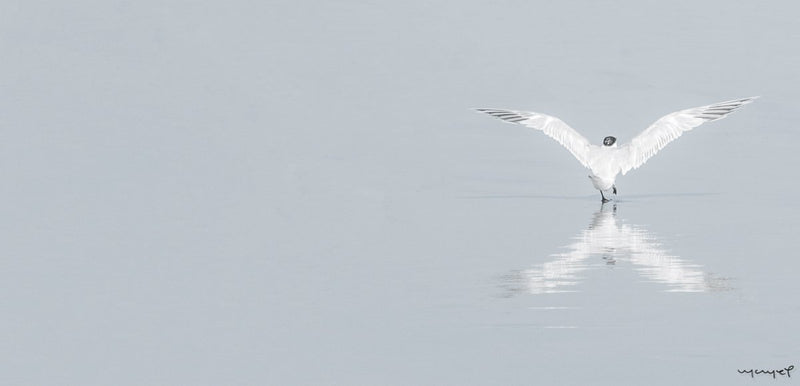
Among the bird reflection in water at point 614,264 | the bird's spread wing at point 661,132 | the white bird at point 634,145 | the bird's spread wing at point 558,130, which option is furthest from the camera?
the bird's spread wing at point 558,130

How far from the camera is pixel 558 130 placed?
26875 millimetres

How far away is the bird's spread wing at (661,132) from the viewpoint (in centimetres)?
2617

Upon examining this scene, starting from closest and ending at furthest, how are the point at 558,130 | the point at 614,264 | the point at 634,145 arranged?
the point at 614,264
the point at 634,145
the point at 558,130

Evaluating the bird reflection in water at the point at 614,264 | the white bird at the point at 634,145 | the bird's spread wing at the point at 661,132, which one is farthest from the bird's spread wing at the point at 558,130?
the bird reflection in water at the point at 614,264

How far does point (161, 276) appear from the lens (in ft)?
61.8

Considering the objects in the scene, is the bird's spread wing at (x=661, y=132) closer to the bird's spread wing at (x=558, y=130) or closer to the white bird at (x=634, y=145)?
the white bird at (x=634, y=145)

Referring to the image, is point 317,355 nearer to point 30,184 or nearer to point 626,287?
point 626,287

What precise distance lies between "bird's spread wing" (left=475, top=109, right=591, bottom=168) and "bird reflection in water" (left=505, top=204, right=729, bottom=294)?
12.3 feet

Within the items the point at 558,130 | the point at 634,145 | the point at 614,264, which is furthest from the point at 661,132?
the point at 614,264

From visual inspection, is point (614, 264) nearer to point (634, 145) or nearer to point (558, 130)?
point (634, 145)

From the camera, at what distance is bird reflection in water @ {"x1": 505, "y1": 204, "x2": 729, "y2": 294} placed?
17.8 metres

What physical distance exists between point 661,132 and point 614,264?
7324 millimetres

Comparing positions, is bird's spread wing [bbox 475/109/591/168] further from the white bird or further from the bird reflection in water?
the bird reflection in water

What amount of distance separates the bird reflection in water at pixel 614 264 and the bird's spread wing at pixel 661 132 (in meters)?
3.49
